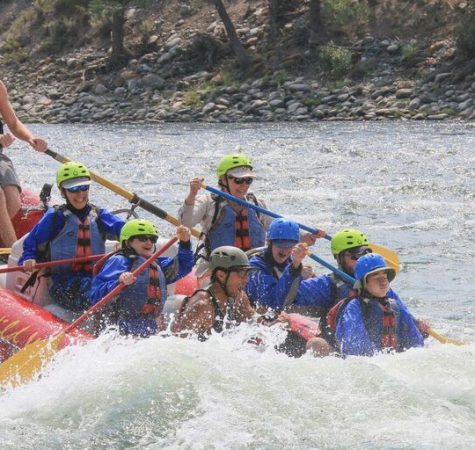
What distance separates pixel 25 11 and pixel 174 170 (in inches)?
949

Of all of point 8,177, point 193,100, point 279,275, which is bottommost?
point 193,100

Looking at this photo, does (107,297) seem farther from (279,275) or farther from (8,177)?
(8,177)

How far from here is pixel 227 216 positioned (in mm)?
8930

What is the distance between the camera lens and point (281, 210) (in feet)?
52.5

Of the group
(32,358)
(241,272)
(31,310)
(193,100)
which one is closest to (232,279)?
(241,272)

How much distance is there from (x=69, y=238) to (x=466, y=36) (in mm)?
21862

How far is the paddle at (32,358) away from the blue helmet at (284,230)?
3.82 feet

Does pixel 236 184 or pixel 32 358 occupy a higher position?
pixel 236 184

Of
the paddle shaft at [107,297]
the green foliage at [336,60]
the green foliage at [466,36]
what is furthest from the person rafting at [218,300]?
the green foliage at [336,60]

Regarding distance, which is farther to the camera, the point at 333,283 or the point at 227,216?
the point at 227,216

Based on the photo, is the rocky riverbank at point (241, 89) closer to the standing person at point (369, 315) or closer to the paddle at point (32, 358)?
the standing person at point (369, 315)

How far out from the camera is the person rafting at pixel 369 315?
7141 millimetres

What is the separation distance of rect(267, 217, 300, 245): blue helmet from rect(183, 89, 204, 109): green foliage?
22281 millimetres

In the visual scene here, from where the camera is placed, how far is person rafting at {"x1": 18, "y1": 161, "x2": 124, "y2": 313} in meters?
8.23
